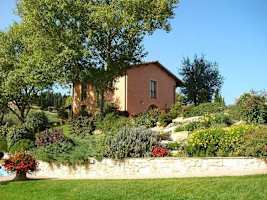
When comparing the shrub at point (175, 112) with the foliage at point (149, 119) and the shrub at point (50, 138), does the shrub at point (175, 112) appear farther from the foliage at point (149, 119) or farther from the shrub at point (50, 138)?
the shrub at point (50, 138)

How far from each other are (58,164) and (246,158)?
7.77 metres

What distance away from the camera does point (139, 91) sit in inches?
1726

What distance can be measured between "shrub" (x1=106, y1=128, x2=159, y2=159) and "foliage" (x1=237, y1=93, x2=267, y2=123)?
6587mm

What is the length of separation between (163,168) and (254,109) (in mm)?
8199

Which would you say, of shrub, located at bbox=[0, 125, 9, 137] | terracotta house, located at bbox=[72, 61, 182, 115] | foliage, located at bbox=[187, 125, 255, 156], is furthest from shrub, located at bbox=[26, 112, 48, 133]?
foliage, located at bbox=[187, 125, 255, 156]

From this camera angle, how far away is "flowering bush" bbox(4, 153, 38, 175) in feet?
61.0

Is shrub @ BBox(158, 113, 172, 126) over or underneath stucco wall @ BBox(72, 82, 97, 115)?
underneath

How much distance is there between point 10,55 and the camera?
40.8m

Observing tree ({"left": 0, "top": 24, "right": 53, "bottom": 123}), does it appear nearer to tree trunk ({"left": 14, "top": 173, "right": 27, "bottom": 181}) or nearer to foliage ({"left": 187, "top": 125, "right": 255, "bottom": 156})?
tree trunk ({"left": 14, "top": 173, "right": 27, "bottom": 181})

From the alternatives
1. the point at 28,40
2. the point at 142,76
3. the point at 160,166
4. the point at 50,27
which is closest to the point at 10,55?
the point at 28,40

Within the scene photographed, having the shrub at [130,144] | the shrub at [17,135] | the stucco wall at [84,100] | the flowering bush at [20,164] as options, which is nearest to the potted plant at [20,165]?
the flowering bush at [20,164]

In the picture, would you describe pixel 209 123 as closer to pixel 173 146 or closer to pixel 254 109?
pixel 254 109

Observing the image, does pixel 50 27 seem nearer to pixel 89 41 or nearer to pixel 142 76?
pixel 89 41

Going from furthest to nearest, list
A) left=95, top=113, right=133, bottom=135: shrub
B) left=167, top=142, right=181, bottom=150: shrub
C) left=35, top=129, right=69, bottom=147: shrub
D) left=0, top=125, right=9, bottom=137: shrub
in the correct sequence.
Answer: left=0, top=125, right=9, bottom=137: shrub, left=95, top=113, right=133, bottom=135: shrub, left=35, top=129, right=69, bottom=147: shrub, left=167, top=142, right=181, bottom=150: shrub
